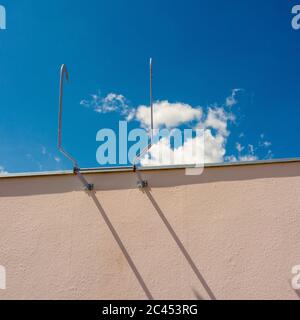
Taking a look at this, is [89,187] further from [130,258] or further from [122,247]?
[130,258]

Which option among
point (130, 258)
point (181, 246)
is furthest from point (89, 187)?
point (181, 246)

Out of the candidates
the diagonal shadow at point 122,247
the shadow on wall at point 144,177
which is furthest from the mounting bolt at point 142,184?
the diagonal shadow at point 122,247

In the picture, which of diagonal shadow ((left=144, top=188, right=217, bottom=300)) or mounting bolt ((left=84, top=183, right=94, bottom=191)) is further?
mounting bolt ((left=84, top=183, right=94, bottom=191))

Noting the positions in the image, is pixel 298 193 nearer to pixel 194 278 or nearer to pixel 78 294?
pixel 194 278

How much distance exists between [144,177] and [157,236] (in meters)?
0.56

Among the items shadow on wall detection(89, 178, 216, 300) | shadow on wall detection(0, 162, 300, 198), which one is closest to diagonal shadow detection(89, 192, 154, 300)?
shadow on wall detection(89, 178, 216, 300)

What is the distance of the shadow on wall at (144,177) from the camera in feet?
10.5

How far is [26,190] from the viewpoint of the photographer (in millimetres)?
3525

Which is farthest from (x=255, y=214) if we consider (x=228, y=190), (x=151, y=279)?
(x=151, y=279)

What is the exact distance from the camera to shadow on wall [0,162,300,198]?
125 inches

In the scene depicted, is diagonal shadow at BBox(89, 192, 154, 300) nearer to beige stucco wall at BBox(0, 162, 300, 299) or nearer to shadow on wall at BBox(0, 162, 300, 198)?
beige stucco wall at BBox(0, 162, 300, 299)
